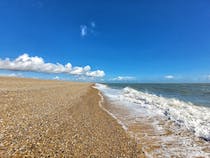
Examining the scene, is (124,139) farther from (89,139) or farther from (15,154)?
(15,154)

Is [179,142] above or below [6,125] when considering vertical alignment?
below

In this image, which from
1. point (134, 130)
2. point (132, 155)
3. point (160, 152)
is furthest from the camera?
point (134, 130)

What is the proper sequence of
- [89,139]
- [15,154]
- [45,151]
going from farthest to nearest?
1. [89,139]
2. [45,151]
3. [15,154]

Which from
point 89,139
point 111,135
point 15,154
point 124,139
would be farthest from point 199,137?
point 15,154

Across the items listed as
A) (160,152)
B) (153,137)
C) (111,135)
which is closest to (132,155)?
(160,152)

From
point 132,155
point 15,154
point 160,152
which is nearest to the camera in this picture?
point 15,154

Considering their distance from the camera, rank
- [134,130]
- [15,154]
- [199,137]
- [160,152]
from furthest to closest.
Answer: [134,130]
[199,137]
[160,152]
[15,154]

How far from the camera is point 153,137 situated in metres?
8.29

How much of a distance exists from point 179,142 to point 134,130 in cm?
254

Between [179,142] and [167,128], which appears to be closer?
[179,142]

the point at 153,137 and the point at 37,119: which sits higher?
the point at 37,119

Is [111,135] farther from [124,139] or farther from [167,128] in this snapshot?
[167,128]

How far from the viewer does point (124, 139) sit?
25.2 ft

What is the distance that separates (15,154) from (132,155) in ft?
13.5
